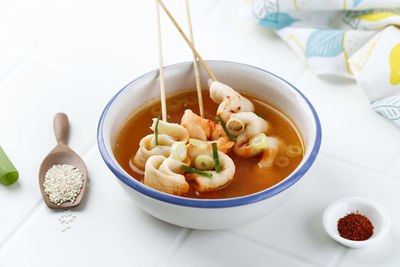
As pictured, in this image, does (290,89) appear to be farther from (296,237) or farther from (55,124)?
A: (55,124)

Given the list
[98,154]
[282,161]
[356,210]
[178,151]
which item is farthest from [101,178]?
[356,210]

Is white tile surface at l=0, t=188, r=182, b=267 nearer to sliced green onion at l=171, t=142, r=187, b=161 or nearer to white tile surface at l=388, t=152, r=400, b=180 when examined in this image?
sliced green onion at l=171, t=142, r=187, b=161

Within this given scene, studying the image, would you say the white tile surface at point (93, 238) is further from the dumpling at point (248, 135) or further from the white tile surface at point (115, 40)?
the white tile surface at point (115, 40)

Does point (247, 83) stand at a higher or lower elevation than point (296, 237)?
higher

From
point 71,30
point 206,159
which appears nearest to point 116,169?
point 206,159

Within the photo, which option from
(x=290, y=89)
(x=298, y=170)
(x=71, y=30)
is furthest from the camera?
(x=71, y=30)

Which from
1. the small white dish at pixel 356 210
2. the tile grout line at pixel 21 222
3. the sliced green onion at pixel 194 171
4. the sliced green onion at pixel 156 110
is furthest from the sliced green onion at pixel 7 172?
the small white dish at pixel 356 210
